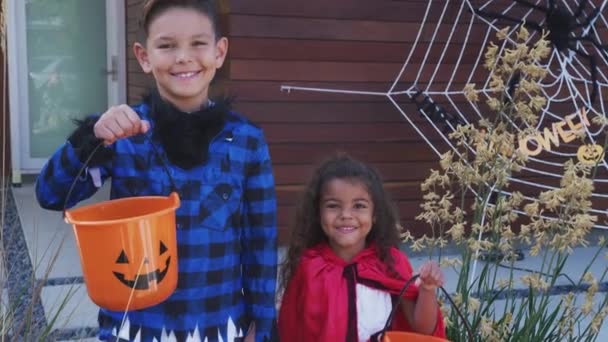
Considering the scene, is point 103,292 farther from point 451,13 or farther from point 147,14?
point 451,13

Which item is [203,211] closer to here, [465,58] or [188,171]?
[188,171]

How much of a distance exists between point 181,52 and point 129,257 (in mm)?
528

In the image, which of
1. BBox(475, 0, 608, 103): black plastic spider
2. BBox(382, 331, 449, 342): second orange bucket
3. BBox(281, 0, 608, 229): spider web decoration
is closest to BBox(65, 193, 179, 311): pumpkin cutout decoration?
BBox(382, 331, 449, 342): second orange bucket

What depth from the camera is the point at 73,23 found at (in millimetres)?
7062

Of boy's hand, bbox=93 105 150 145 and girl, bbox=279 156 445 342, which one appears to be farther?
girl, bbox=279 156 445 342

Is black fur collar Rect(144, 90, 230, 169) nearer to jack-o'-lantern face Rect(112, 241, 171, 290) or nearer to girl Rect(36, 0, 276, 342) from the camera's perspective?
girl Rect(36, 0, 276, 342)

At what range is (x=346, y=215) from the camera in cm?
224

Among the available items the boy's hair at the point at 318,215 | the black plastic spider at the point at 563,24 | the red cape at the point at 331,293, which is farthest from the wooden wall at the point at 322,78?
the red cape at the point at 331,293

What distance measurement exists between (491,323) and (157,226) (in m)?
1.20

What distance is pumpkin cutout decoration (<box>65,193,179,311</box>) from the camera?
154 cm

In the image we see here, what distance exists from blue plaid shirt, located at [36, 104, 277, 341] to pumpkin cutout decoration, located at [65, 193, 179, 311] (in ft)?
0.49

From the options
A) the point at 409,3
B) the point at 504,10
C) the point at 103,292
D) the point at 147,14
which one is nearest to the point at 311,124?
the point at 409,3

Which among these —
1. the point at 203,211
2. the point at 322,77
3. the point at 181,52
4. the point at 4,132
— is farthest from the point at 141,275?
the point at 322,77

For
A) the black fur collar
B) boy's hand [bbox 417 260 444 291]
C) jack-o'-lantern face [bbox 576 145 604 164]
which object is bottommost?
boy's hand [bbox 417 260 444 291]
